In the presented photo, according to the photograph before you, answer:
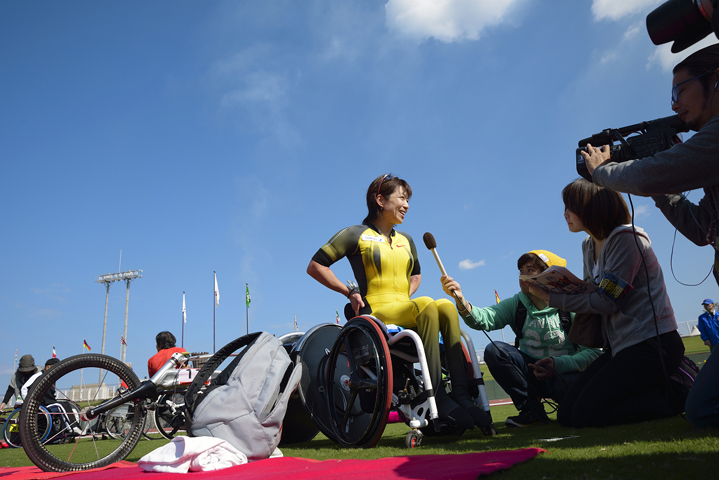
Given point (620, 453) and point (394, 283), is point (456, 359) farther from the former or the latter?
point (620, 453)

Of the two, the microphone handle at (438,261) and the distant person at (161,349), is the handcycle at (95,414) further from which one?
the distant person at (161,349)

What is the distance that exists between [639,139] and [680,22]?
1.97 ft

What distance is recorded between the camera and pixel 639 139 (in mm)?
2422

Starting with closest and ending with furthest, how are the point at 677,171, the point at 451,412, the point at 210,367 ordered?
the point at 677,171 < the point at 451,412 < the point at 210,367

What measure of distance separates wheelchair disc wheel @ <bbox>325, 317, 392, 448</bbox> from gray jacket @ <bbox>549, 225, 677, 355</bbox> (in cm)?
122

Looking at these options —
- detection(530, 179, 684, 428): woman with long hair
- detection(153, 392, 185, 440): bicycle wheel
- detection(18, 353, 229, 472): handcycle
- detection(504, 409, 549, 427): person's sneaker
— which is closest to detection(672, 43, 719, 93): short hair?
detection(530, 179, 684, 428): woman with long hair

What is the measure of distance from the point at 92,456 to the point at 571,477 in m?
3.13

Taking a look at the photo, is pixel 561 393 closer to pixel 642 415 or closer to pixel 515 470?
pixel 642 415

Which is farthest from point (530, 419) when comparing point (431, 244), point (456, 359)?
point (431, 244)

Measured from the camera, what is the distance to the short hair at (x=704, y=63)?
2.09 metres

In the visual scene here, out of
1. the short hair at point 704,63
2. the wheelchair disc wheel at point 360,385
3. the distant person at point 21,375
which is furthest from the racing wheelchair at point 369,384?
Answer: the distant person at point 21,375

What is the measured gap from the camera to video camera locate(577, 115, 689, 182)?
2318 mm

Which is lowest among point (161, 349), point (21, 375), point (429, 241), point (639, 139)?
point (21, 375)

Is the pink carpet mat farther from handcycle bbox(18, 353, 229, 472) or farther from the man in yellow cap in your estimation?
the man in yellow cap
